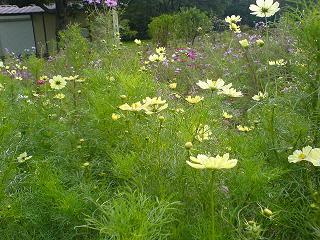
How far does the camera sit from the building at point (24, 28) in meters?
17.7

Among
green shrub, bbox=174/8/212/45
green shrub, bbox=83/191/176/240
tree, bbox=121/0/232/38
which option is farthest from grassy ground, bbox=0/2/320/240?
tree, bbox=121/0/232/38

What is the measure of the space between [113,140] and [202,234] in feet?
2.92

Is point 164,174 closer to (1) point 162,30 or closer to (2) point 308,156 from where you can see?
(2) point 308,156

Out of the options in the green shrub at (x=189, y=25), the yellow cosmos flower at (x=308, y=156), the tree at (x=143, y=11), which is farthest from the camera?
the tree at (x=143, y=11)

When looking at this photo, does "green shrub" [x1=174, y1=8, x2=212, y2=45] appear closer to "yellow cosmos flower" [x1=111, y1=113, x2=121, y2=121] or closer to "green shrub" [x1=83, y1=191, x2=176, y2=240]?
"yellow cosmos flower" [x1=111, y1=113, x2=121, y2=121]

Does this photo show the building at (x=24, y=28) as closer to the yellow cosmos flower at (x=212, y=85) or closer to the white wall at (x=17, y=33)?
the white wall at (x=17, y=33)

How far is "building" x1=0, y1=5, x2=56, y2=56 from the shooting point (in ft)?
57.9

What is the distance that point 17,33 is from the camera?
18031mm

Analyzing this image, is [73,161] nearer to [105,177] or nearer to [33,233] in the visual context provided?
[105,177]

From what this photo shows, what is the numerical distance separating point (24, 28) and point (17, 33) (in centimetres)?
39

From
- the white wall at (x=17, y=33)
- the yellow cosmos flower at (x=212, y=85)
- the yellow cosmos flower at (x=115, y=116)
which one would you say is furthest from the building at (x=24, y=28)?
the yellow cosmos flower at (x=212, y=85)

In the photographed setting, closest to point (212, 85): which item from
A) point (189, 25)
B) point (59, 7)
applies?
point (189, 25)


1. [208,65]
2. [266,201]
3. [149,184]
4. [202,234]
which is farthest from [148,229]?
[208,65]

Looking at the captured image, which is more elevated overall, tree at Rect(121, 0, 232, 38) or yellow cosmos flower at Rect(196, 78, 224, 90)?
yellow cosmos flower at Rect(196, 78, 224, 90)
